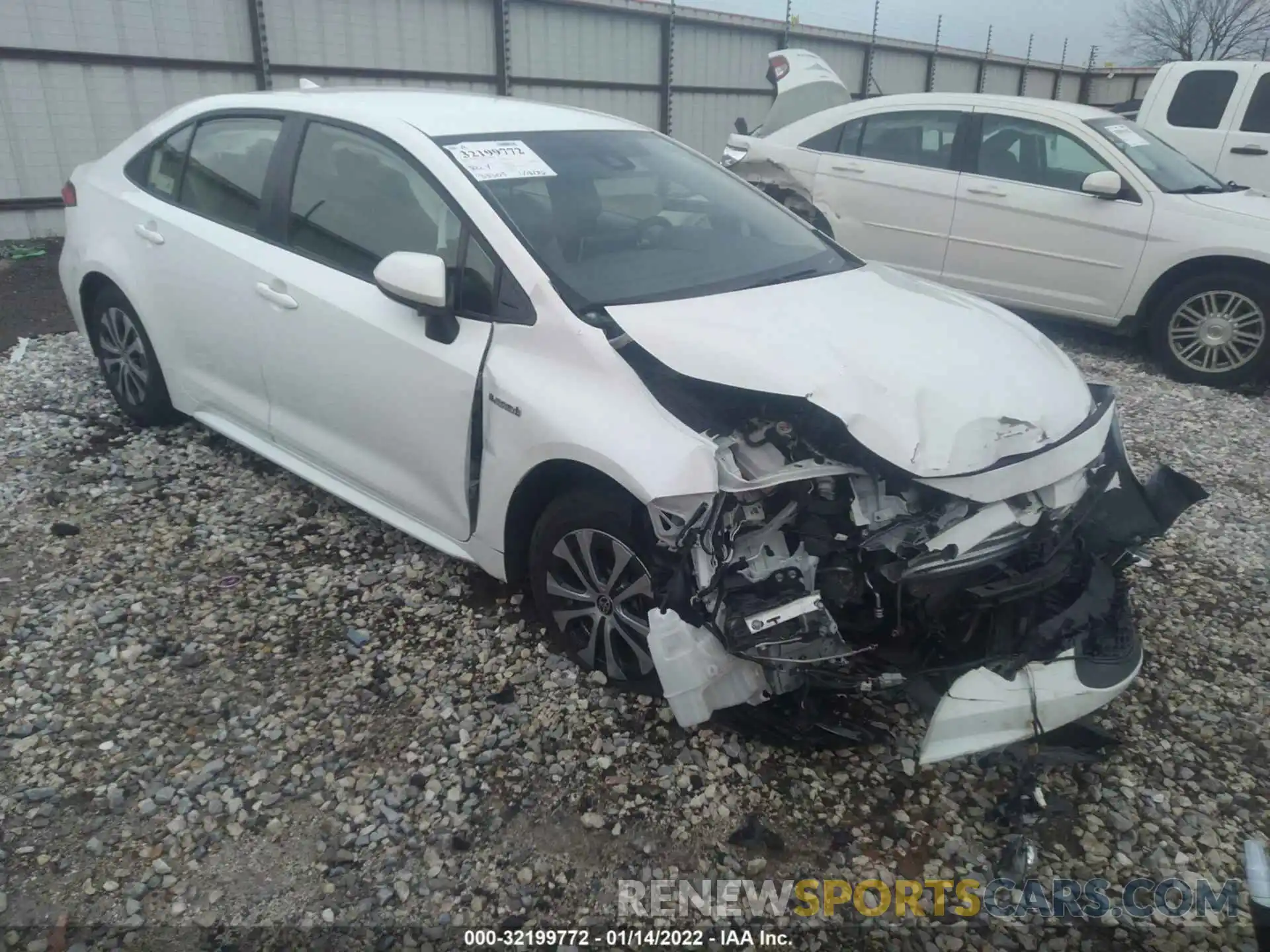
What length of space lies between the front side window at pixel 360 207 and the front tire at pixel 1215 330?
5189 mm

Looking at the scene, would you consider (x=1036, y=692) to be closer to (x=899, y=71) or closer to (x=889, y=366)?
(x=889, y=366)

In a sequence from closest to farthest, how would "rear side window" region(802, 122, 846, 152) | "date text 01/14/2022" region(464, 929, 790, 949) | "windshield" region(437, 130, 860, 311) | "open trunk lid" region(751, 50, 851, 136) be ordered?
"date text 01/14/2022" region(464, 929, 790, 949), "windshield" region(437, 130, 860, 311), "rear side window" region(802, 122, 846, 152), "open trunk lid" region(751, 50, 851, 136)

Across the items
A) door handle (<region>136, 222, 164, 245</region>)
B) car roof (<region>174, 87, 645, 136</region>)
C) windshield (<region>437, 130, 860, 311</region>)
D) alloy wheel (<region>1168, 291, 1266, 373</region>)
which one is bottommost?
alloy wheel (<region>1168, 291, 1266, 373</region>)

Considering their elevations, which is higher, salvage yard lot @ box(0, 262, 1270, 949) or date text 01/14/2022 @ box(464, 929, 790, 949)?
salvage yard lot @ box(0, 262, 1270, 949)

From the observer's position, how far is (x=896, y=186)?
699cm

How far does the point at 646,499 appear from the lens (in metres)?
2.50

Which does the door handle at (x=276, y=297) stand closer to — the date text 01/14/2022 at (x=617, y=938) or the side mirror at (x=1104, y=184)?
the date text 01/14/2022 at (x=617, y=938)

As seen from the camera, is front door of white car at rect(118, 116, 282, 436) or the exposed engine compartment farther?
front door of white car at rect(118, 116, 282, 436)

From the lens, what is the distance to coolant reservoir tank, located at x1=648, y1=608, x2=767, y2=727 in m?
2.53

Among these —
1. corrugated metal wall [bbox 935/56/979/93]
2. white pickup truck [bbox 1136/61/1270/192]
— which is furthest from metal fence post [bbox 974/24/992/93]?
white pickup truck [bbox 1136/61/1270/192]

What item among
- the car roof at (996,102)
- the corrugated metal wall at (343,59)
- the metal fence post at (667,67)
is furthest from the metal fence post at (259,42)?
the car roof at (996,102)

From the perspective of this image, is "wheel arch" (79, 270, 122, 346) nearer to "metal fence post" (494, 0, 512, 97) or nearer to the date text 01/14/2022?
the date text 01/14/2022

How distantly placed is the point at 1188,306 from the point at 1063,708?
15.6ft

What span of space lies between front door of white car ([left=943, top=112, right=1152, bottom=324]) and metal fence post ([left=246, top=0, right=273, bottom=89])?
7278 millimetres
